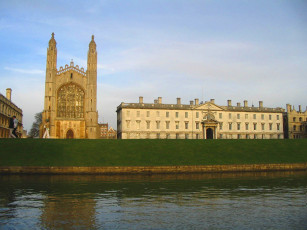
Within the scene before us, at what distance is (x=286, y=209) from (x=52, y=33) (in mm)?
64418

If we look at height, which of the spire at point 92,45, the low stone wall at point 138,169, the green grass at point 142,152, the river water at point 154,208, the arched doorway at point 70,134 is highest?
the spire at point 92,45

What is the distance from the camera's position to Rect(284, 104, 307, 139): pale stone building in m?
92.3

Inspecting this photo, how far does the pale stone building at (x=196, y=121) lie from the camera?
3044 inches

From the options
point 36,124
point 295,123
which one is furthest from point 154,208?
point 36,124

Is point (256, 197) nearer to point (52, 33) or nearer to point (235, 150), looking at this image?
point (235, 150)

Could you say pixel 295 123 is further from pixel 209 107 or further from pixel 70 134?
pixel 70 134

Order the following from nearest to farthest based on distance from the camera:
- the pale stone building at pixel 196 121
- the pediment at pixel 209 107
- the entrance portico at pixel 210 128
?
the pale stone building at pixel 196 121
the entrance portico at pixel 210 128
the pediment at pixel 209 107

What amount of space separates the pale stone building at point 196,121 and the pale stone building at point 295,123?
628 cm

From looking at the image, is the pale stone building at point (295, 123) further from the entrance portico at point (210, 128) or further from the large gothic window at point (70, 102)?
the large gothic window at point (70, 102)

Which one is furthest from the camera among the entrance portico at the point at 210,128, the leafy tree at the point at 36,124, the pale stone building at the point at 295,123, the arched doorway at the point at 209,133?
the leafy tree at the point at 36,124

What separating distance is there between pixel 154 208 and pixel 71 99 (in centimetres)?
5796

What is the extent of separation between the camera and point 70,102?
67.2 metres

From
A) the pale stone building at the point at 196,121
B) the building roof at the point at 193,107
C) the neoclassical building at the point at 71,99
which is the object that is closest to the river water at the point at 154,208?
the neoclassical building at the point at 71,99

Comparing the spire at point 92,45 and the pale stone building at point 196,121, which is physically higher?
the spire at point 92,45
